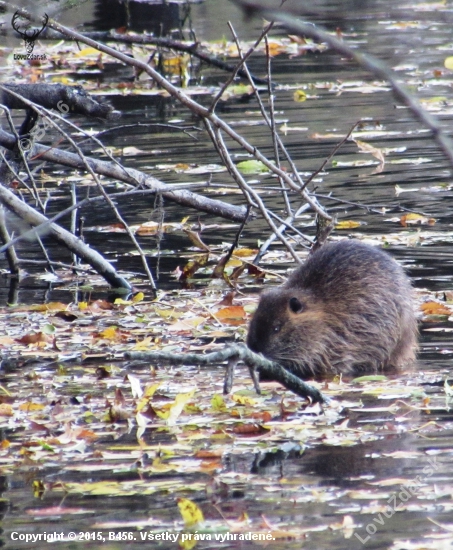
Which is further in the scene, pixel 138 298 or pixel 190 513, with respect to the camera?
pixel 138 298

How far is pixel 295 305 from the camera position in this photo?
5.55 meters

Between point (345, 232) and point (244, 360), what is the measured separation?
166 inches

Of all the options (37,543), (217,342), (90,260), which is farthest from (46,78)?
(37,543)

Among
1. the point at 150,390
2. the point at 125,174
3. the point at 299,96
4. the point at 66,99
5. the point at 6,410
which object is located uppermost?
the point at 299,96

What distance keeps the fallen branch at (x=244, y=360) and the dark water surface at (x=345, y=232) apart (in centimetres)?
22

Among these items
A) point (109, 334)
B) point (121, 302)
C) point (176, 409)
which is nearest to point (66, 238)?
point (121, 302)

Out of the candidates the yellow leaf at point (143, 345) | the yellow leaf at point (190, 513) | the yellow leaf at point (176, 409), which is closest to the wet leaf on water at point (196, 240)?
the yellow leaf at point (143, 345)

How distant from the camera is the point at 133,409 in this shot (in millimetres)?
4625

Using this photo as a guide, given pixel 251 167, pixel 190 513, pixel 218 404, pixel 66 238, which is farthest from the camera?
pixel 251 167

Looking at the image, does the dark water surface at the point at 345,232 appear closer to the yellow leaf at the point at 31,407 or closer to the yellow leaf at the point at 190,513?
the yellow leaf at the point at 190,513

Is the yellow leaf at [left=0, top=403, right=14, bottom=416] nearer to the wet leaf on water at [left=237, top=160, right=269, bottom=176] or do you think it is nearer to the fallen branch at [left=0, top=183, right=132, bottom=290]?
the fallen branch at [left=0, top=183, right=132, bottom=290]

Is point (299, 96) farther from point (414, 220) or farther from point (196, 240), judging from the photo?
point (196, 240)

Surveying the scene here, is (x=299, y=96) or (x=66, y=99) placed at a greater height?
(x=299, y=96)

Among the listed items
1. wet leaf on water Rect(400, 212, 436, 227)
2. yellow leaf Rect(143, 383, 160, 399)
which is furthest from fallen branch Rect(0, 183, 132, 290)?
wet leaf on water Rect(400, 212, 436, 227)
